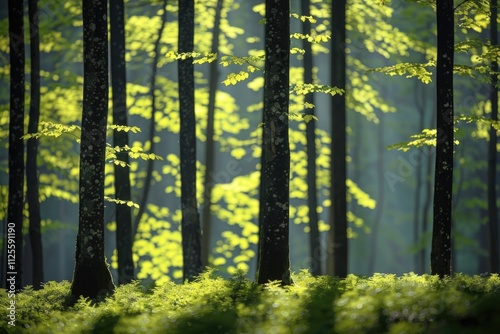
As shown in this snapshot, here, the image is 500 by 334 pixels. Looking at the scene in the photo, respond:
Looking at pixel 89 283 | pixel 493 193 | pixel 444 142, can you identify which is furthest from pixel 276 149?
pixel 493 193

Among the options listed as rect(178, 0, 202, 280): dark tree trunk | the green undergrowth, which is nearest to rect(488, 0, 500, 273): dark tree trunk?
rect(178, 0, 202, 280): dark tree trunk

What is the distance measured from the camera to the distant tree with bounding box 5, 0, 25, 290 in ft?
48.8

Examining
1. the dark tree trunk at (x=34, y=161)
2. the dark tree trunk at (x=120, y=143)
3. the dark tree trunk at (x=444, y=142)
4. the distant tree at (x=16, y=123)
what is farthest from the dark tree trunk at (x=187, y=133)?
the dark tree trunk at (x=444, y=142)

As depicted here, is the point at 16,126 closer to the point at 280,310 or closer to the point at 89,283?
the point at 89,283

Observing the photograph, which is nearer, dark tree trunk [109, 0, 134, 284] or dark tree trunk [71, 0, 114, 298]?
dark tree trunk [71, 0, 114, 298]

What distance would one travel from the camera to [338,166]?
49.4 feet

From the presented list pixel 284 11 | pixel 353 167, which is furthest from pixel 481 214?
pixel 284 11

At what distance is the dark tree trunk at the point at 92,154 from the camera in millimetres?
11383

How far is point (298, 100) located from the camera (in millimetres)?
20391

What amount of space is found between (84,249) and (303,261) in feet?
91.9

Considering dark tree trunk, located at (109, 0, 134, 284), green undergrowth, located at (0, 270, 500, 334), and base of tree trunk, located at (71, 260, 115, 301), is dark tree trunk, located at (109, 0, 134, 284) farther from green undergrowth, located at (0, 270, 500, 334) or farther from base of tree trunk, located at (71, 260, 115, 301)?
green undergrowth, located at (0, 270, 500, 334)

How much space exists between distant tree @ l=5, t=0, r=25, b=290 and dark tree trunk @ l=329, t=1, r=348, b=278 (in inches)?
293

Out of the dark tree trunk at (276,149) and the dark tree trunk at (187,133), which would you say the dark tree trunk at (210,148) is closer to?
the dark tree trunk at (187,133)

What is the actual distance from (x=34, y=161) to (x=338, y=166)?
866 centimetres
